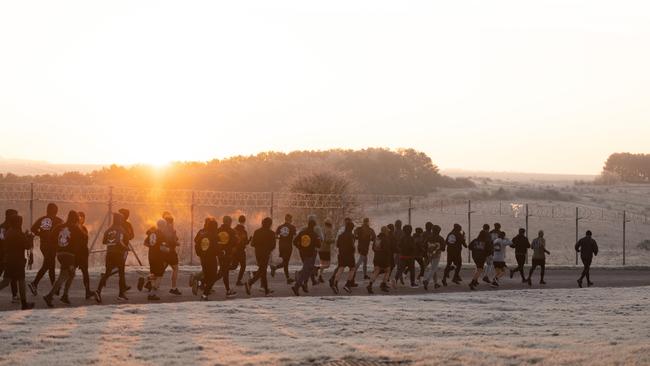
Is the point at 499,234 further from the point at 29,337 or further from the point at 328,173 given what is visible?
the point at 328,173

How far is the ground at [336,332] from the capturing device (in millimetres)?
15195

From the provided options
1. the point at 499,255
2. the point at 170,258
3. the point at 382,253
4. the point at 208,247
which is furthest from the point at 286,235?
the point at 499,255

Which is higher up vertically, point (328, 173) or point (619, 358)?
point (328, 173)

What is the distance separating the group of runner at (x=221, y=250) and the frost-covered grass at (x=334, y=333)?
1.04 m

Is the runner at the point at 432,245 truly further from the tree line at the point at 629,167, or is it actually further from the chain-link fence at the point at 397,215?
the tree line at the point at 629,167

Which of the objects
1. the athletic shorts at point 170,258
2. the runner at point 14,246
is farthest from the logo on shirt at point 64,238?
the athletic shorts at point 170,258

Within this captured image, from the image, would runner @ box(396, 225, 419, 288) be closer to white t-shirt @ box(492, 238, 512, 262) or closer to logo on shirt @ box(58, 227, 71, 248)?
white t-shirt @ box(492, 238, 512, 262)

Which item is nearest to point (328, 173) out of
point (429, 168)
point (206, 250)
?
point (206, 250)

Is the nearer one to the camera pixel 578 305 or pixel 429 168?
pixel 578 305

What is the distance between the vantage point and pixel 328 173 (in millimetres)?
53188

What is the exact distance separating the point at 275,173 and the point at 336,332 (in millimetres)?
81119

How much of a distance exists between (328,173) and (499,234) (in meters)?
24.3

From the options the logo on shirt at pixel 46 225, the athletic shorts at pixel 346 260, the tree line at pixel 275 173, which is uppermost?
the tree line at pixel 275 173

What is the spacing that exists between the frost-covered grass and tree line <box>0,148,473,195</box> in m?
58.6
